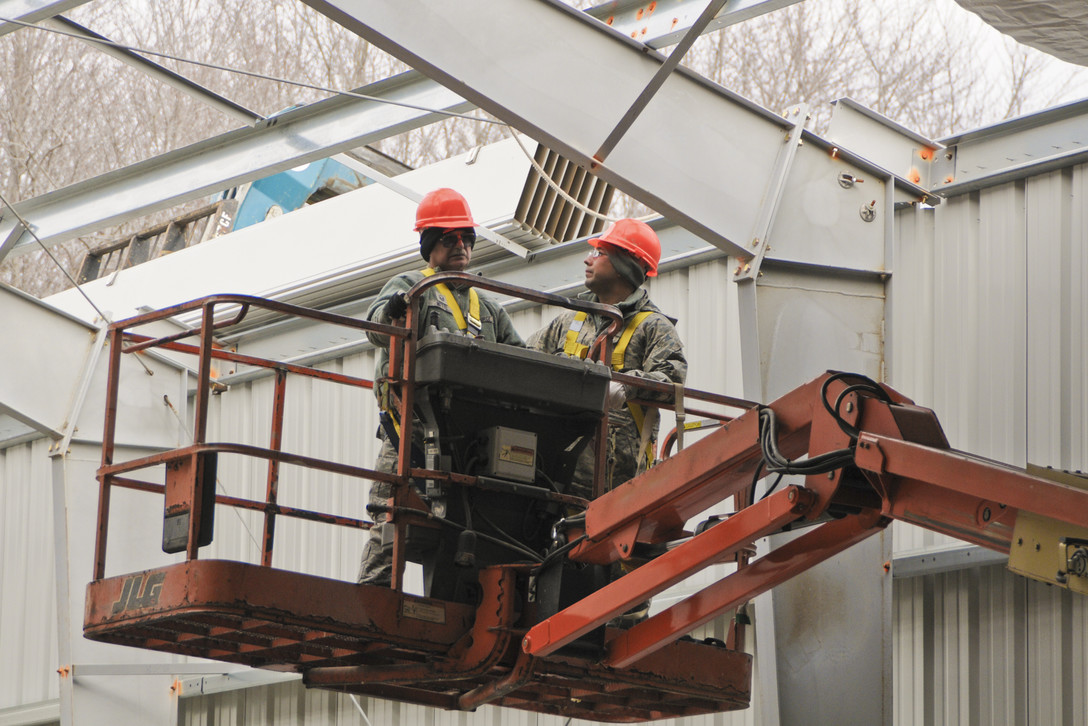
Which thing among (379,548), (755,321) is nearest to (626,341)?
(755,321)

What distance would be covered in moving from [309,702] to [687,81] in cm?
748

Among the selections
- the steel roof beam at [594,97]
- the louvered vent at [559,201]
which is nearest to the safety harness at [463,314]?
the steel roof beam at [594,97]

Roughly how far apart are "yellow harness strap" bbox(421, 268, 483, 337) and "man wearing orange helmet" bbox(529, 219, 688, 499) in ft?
2.23

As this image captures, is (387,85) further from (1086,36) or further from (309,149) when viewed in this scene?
(1086,36)

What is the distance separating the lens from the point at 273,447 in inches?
275

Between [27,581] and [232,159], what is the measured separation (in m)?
6.55

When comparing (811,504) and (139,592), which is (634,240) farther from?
(139,592)

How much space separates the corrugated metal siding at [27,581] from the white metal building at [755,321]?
6.93 feet

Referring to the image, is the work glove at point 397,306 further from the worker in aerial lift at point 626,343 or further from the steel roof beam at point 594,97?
the steel roof beam at point 594,97

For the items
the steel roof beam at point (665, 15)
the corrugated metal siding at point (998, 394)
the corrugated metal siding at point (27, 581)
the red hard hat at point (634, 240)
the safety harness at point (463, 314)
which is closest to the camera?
the safety harness at point (463, 314)

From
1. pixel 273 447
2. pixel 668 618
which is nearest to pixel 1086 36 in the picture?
pixel 668 618

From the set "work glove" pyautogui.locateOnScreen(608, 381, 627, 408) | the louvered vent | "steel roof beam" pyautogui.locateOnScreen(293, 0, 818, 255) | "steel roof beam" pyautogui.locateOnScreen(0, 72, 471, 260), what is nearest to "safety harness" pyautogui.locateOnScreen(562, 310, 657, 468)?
"work glove" pyautogui.locateOnScreen(608, 381, 627, 408)

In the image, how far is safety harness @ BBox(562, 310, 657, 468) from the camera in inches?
315

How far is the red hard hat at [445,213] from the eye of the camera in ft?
25.7
